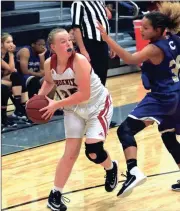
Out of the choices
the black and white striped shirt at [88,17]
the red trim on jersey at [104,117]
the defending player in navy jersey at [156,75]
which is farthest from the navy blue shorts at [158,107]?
the black and white striped shirt at [88,17]

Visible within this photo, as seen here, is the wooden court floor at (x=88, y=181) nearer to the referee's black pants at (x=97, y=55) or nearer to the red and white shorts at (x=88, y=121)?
the red and white shorts at (x=88, y=121)

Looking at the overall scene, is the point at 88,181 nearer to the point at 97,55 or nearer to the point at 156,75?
the point at 156,75

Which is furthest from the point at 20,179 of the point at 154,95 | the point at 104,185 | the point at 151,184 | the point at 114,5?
the point at 114,5

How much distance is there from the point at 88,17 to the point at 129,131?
2.33m

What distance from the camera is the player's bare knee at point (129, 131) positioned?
445 centimetres

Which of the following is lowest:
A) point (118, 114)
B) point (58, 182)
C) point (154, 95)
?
point (118, 114)

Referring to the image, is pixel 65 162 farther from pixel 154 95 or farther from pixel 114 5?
pixel 114 5

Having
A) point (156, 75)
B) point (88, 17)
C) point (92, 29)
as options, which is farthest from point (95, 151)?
point (88, 17)

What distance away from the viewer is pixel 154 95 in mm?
4539

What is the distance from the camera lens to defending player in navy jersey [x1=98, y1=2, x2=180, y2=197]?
14.5 ft

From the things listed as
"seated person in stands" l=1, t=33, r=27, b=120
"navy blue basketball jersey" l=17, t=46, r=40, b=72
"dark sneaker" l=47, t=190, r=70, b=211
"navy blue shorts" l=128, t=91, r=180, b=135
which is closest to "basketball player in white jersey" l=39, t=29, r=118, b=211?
"dark sneaker" l=47, t=190, r=70, b=211

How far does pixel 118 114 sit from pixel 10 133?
158 cm

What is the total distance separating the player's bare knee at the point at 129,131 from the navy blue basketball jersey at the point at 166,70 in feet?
0.97

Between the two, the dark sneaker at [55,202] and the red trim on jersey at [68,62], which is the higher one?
the red trim on jersey at [68,62]
